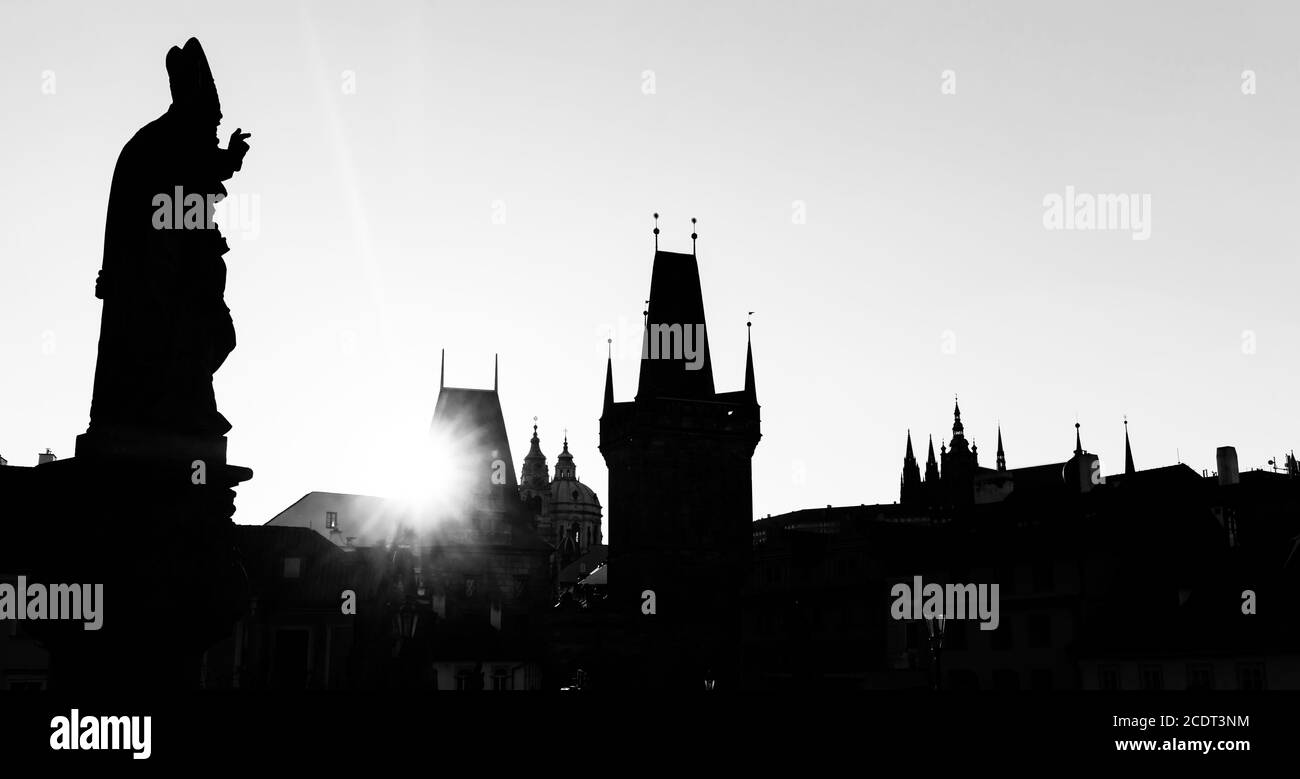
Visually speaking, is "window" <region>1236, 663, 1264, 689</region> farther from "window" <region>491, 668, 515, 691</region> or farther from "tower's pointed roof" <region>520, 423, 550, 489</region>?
"tower's pointed roof" <region>520, 423, 550, 489</region>

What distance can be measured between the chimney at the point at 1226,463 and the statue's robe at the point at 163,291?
56.8 metres

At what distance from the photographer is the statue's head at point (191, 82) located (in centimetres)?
1246

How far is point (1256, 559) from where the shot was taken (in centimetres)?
4650

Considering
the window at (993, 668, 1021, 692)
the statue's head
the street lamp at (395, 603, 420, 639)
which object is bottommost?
the window at (993, 668, 1021, 692)

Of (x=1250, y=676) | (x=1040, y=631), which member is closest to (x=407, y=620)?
(x=1250, y=676)

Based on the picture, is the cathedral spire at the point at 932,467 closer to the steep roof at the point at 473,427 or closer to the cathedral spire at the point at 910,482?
the cathedral spire at the point at 910,482

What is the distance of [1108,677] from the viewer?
50281 millimetres

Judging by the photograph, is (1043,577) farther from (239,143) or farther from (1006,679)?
(239,143)

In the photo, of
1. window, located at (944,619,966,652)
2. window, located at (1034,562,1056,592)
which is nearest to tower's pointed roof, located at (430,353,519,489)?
window, located at (944,619,966,652)

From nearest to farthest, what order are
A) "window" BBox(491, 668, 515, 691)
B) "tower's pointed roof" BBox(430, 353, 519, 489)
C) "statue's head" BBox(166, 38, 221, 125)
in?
"statue's head" BBox(166, 38, 221, 125) → "window" BBox(491, 668, 515, 691) → "tower's pointed roof" BBox(430, 353, 519, 489)

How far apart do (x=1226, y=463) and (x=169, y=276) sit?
188 ft

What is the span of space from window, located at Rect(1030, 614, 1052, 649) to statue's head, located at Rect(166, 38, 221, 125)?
49142 millimetres

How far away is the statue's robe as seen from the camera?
12.0 metres
